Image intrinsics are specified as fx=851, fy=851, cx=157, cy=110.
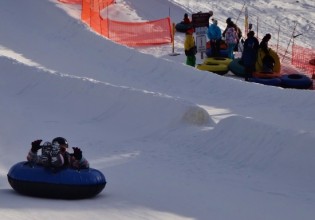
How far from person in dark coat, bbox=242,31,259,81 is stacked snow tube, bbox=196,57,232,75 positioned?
3.17 feet

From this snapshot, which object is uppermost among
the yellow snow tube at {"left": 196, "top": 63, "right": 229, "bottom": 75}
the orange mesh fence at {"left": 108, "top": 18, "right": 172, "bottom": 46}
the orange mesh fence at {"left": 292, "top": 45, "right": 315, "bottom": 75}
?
the orange mesh fence at {"left": 108, "top": 18, "right": 172, "bottom": 46}

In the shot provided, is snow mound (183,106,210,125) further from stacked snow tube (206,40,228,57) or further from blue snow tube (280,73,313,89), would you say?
stacked snow tube (206,40,228,57)

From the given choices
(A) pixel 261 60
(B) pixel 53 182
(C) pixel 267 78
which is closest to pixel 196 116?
(B) pixel 53 182

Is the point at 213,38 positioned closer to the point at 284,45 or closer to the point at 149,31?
the point at 149,31

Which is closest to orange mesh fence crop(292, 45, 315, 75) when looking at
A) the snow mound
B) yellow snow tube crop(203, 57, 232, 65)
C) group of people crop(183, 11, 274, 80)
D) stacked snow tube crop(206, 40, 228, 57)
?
group of people crop(183, 11, 274, 80)

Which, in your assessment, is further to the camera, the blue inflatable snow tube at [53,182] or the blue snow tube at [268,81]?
the blue snow tube at [268,81]

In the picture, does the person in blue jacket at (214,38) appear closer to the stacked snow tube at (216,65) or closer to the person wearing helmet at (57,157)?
the stacked snow tube at (216,65)

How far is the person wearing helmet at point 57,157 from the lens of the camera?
11.8 metres

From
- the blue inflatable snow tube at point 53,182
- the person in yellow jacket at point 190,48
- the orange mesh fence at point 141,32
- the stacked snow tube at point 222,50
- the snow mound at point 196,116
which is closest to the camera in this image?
the blue inflatable snow tube at point 53,182

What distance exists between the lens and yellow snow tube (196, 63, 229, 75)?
2320cm

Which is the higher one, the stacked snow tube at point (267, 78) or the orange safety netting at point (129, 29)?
the orange safety netting at point (129, 29)

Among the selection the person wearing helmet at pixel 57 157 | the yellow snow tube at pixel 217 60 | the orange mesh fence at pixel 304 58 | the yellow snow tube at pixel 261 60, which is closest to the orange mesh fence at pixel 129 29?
the yellow snow tube at pixel 217 60

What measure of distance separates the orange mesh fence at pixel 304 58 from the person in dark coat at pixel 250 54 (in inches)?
Answer: 124

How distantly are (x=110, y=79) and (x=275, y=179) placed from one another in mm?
8135
